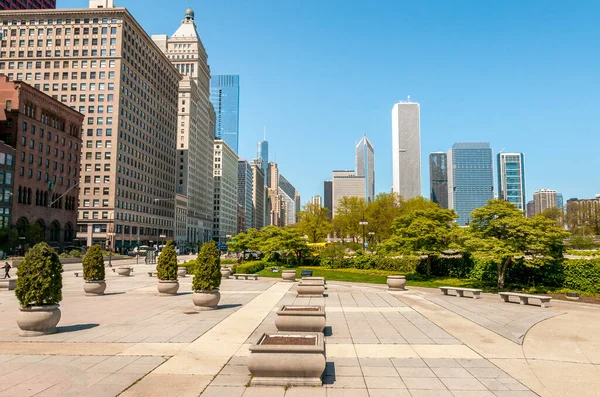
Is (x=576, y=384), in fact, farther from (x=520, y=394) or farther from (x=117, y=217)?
(x=117, y=217)

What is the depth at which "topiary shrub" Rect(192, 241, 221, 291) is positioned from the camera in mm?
17688

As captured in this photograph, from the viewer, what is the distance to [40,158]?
79.9 metres

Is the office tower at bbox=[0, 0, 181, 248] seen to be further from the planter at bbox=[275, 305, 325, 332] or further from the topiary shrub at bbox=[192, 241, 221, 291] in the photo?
the planter at bbox=[275, 305, 325, 332]

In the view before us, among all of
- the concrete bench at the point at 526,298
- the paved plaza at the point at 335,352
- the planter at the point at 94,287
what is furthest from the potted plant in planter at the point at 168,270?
the concrete bench at the point at 526,298

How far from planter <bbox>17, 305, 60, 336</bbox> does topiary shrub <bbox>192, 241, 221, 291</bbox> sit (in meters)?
5.77

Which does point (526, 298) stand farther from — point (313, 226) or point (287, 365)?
point (313, 226)

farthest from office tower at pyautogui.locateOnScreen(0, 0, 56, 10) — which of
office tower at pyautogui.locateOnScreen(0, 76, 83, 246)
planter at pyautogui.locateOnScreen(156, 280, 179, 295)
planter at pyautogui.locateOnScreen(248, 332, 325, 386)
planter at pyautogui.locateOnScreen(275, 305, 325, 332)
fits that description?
planter at pyautogui.locateOnScreen(248, 332, 325, 386)

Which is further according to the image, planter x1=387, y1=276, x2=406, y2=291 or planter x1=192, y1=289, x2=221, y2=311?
planter x1=387, y1=276, x2=406, y2=291

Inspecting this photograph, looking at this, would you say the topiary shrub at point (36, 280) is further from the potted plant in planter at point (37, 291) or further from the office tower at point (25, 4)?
the office tower at point (25, 4)

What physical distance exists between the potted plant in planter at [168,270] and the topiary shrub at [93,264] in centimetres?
325

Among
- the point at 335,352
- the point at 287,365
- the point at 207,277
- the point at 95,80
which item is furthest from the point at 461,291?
the point at 95,80

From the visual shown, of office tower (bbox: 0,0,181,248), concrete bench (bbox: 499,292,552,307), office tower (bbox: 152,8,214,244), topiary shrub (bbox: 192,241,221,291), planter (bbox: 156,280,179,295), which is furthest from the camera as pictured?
office tower (bbox: 152,8,214,244)

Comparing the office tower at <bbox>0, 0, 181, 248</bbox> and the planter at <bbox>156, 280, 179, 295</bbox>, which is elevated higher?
the office tower at <bbox>0, 0, 181, 248</bbox>

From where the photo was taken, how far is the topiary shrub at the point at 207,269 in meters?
17.7
